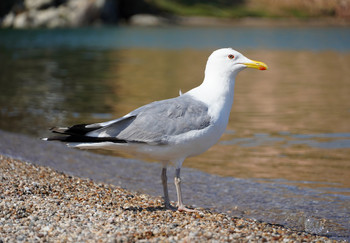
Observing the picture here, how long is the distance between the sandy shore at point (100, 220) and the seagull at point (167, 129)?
741mm

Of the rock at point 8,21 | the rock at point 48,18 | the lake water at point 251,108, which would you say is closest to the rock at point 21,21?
→ the rock at point 8,21

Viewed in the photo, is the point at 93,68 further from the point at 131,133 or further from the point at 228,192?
the point at 131,133

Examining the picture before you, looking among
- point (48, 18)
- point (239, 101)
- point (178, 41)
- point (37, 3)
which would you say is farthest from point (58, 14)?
point (239, 101)

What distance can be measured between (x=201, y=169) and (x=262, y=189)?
165 centimetres

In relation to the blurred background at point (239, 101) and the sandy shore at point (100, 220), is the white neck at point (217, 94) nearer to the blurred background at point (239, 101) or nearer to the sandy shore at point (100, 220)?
the sandy shore at point (100, 220)

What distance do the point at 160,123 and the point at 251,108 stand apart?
445 inches

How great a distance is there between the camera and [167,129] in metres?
6.57

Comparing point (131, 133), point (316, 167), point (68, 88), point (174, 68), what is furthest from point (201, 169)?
point (174, 68)

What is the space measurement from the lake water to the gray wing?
2.20 m

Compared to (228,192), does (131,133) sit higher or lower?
higher

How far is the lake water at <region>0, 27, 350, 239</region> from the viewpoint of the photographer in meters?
9.80

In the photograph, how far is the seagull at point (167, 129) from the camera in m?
6.39

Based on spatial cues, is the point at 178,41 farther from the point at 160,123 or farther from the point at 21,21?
the point at 160,123

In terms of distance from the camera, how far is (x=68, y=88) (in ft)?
74.9
